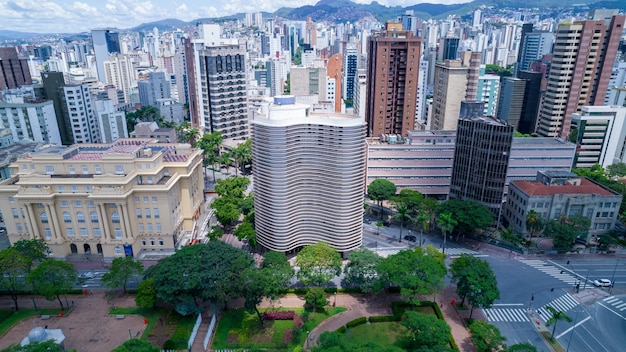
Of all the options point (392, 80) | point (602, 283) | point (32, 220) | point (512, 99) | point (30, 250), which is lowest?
point (602, 283)

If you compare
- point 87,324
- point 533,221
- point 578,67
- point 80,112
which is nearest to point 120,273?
point 87,324

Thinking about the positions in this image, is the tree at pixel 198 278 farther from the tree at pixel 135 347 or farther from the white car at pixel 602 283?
the white car at pixel 602 283

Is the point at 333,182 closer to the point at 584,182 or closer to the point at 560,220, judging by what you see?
the point at 560,220

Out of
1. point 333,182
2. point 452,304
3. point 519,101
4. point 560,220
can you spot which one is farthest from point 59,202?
point 519,101

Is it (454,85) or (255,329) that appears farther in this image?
(454,85)

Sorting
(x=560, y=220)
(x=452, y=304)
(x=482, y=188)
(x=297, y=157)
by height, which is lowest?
(x=452, y=304)

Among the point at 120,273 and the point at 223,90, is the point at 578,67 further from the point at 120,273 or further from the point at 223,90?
the point at 120,273

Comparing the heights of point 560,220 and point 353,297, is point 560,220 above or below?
above
